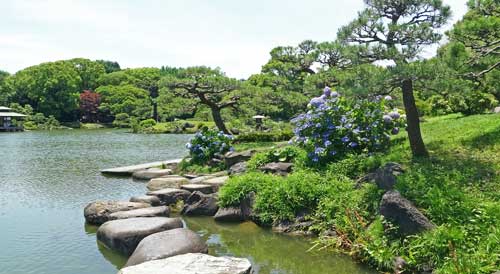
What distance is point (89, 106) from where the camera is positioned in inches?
2281

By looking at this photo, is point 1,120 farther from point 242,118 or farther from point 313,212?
point 313,212

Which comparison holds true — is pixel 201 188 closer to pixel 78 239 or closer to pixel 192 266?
pixel 78 239

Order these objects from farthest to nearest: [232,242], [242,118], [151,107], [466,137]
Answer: [151,107] < [242,118] < [466,137] < [232,242]

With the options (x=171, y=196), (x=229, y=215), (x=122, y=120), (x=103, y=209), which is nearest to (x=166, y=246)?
(x=229, y=215)

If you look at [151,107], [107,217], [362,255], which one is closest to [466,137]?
[362,255]

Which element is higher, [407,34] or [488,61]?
[407,34]

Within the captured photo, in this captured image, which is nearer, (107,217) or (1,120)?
(107,217)

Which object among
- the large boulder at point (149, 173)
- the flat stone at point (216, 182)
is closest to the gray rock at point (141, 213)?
the flat stone at point (216, 182)

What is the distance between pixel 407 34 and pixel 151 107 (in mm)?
48656

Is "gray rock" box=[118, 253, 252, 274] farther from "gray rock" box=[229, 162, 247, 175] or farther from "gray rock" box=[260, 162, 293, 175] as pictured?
"gray rock" box=[229, 162, 247, 175]

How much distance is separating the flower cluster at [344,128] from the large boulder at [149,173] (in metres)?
4.98

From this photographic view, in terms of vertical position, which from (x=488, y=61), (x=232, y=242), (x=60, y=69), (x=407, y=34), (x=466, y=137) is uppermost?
(x=60, y=69)

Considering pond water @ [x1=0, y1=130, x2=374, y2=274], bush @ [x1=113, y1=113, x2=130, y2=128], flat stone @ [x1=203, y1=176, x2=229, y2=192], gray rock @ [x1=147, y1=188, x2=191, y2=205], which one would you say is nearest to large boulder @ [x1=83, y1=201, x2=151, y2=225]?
pond water @ [x1=0, y1=130, x2=374, y2=274]

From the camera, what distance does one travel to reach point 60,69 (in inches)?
2432
